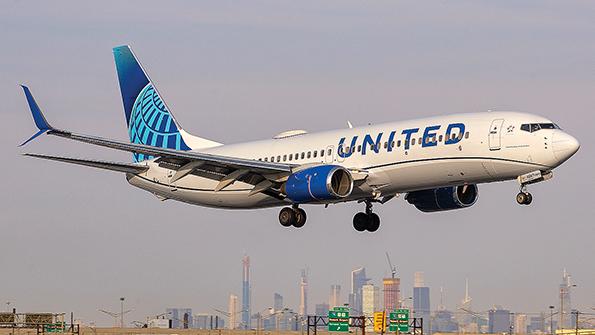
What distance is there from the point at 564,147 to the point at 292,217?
18.4 m

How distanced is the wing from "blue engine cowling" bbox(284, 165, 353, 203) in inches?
84.2

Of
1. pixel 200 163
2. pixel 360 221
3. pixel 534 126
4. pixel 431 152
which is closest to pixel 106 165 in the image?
pixel 200 163

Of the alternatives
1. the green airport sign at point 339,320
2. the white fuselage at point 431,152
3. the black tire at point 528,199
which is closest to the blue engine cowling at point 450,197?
the white fuselage at point 431,152

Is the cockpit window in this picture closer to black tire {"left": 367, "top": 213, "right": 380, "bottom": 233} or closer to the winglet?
black tire {"left": 367, "top": 213, "right": 380, "bottom": 233}

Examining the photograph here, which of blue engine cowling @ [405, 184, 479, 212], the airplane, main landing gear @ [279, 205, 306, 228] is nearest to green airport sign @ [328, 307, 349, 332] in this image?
the airplane

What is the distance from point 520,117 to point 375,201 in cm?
1279

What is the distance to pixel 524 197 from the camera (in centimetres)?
7050

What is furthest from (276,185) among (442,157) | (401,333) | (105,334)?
(401,333)

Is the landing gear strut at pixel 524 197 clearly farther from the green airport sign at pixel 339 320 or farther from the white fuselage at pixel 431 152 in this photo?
the green airport sign at pixel 339 320

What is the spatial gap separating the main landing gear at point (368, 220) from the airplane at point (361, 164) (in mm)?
65

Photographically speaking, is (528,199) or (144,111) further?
(144,111)

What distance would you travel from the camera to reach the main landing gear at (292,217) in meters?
78.9

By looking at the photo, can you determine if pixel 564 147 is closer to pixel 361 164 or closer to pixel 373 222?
pixel 361 164

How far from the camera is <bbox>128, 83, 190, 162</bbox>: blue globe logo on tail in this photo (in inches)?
3659
